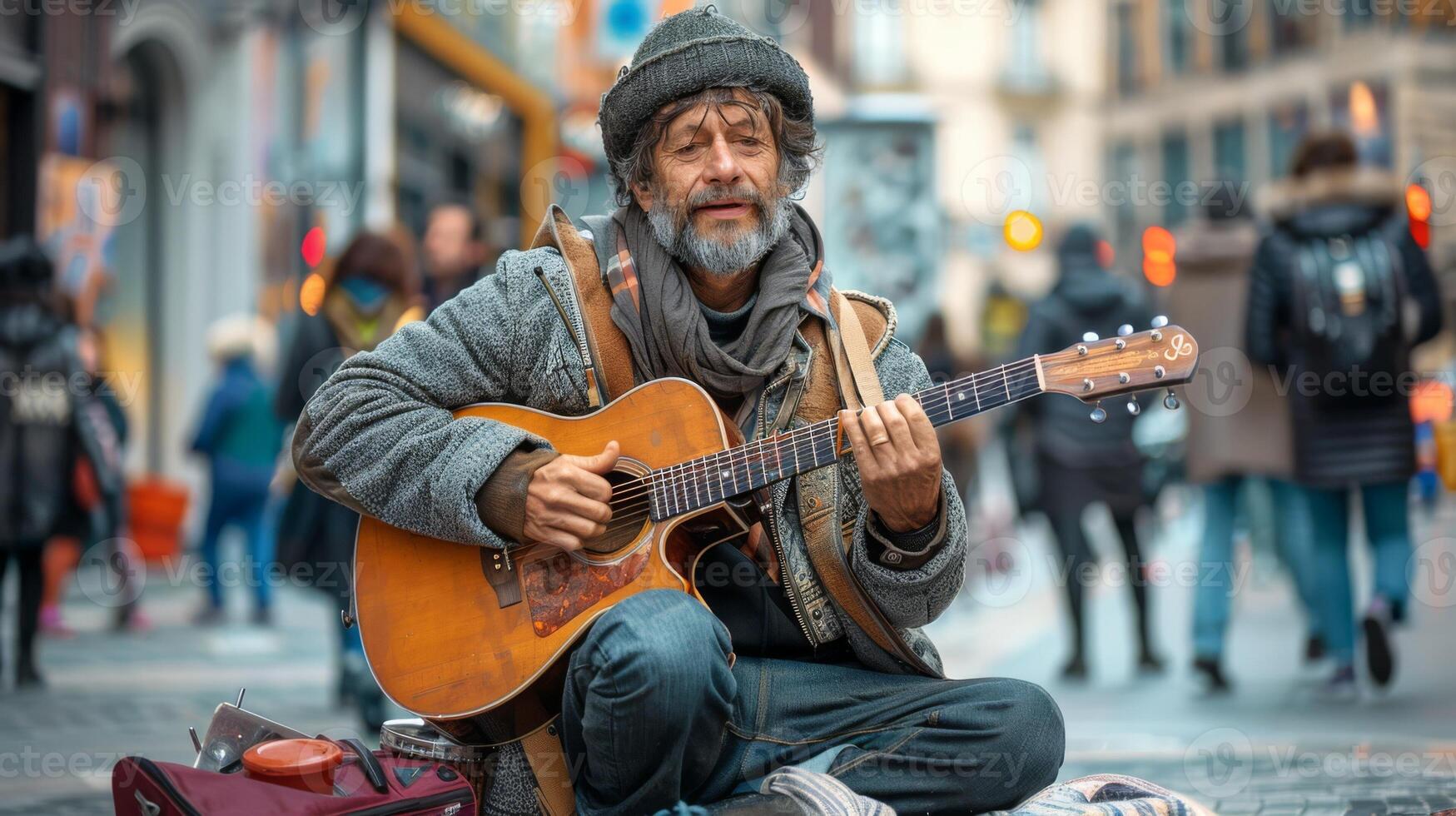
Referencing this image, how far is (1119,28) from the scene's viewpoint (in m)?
45.1

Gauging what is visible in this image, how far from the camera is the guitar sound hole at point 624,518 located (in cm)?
324

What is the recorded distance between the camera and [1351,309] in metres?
6.25

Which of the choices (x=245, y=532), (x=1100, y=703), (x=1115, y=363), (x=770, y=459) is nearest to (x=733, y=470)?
(x=770, y=459)

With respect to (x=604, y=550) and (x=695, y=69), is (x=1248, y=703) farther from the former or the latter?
(x=695, y=69)

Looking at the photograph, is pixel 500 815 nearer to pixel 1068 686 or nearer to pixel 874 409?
pixel 874 409

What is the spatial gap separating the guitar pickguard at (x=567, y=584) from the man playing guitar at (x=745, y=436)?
60 mm

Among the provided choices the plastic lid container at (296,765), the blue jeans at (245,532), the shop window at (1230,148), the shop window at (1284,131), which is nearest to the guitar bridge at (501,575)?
the plastic lid container at (296,765)

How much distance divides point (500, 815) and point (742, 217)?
4.27ft

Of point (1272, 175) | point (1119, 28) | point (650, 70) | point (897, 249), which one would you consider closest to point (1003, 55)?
point (1119, 28)

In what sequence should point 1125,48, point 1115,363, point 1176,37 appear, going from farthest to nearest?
point 1125,48 → point 1176,37 → point 1115,363

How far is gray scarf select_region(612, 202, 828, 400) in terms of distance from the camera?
3340 millimetres

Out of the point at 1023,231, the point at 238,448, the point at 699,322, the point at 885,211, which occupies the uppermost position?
the point at 885,211

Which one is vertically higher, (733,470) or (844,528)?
(733,470)

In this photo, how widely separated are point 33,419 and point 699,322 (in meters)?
4.63
